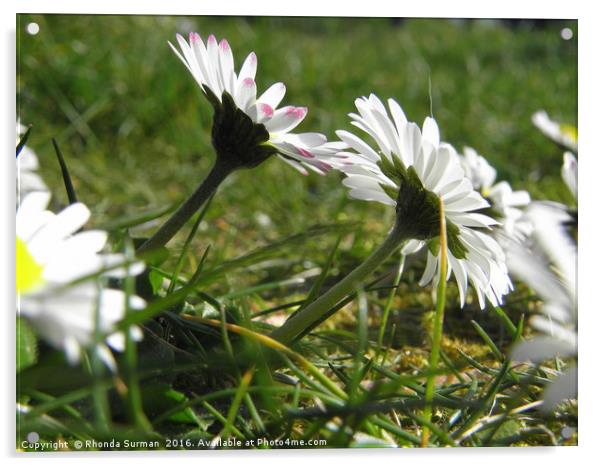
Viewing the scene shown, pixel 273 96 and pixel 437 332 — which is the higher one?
pixel 273 96

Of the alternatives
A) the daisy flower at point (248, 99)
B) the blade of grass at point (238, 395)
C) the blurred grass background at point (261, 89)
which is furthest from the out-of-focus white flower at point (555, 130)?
the blade of grass at point (238, 395)

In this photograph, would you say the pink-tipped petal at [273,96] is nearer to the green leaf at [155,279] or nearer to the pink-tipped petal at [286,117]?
the pink-tipped petal at [286,117]

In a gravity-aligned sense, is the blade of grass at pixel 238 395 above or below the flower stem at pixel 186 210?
below

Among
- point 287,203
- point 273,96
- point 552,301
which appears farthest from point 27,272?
point 287,203

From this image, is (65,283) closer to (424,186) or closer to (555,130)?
(424,186)

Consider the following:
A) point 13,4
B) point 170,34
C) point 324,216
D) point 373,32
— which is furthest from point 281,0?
point 373,32

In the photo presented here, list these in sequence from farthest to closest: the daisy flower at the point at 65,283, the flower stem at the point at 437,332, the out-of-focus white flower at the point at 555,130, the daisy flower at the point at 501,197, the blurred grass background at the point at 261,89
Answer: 1. the out-of-focus white flower at the point at 555,130
2. the blurred grass background at the point at 261,89
3. the daisy flower at the point at 501,197
4. the flower stem at the point at 437,332
5. the daisy flower at the point at 65,283
